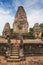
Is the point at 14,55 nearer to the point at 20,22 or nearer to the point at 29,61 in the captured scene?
the point at 29,61

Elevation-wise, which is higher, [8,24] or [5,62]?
[8,24]

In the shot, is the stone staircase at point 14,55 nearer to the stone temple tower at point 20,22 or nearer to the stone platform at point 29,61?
the stone platform at point 29,61

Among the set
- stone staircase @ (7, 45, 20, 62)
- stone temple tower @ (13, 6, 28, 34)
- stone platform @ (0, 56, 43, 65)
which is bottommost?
stone platform @ (0, 56, 43, 65)

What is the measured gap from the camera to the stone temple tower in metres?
28.1

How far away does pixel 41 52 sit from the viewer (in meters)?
17.5

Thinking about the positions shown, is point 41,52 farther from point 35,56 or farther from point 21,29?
point 21,29

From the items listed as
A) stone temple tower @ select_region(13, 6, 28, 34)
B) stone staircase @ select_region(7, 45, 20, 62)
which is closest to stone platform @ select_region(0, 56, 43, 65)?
stone staircase @ select_region(7, 45, 20, 62)

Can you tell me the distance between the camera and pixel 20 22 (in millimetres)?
28281

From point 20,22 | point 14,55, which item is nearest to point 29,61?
point 14,55

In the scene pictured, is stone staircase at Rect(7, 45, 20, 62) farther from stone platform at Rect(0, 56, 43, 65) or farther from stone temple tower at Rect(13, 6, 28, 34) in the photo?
stone temple tower at Rect(13, 6, 28, 34)

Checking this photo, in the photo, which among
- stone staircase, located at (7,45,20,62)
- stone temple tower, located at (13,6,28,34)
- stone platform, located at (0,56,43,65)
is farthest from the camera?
stone temple tower, located at (13,6,28,34)

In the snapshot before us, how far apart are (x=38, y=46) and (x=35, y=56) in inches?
54.3

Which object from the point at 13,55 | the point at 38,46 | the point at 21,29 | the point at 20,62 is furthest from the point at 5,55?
the point at 21,29

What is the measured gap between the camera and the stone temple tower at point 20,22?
1107 inches
